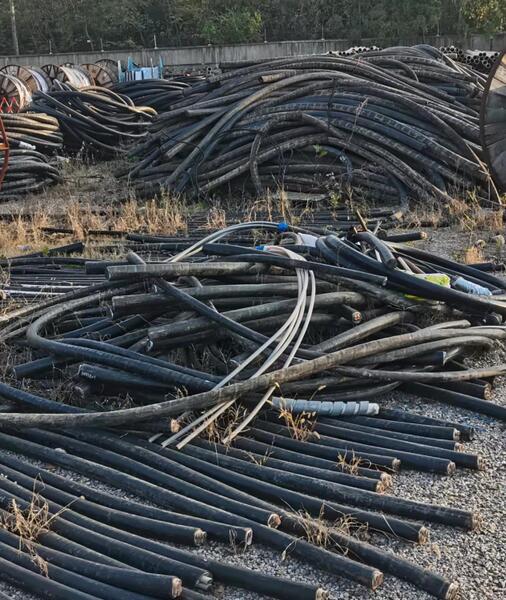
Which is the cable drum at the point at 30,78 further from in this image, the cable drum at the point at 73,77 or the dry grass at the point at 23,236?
the dry grass at the point at 23,236

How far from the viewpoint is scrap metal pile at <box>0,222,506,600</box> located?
2.87m

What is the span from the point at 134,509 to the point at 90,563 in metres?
0.40

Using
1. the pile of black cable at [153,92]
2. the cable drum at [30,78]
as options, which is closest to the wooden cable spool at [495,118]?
the pile of black cable at [153,92]

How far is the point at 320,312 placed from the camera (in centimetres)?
450

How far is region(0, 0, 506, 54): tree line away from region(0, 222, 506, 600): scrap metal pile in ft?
130

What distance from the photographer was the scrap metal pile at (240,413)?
2871mm

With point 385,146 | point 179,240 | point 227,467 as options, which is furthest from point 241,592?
point 385,146

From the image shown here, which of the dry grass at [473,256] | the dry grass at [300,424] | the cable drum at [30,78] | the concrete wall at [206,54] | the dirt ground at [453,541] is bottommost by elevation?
the dirt ground at [453,541]

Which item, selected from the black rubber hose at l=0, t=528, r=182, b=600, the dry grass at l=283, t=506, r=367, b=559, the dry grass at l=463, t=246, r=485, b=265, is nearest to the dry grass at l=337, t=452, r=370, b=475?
the dry grass at l=283, t=506, r=367, b=559

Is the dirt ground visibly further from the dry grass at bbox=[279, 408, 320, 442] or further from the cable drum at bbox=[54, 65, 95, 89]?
the cable drum at bbox=[54, 65, 95, 89]

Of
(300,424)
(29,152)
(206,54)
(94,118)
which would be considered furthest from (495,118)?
(206,54)

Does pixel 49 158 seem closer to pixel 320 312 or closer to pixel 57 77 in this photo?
pixel 320 312

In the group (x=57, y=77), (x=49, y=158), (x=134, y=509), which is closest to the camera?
(x=134, y=509)

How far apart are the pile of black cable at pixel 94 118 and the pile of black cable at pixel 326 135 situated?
A: 3.25 metres
